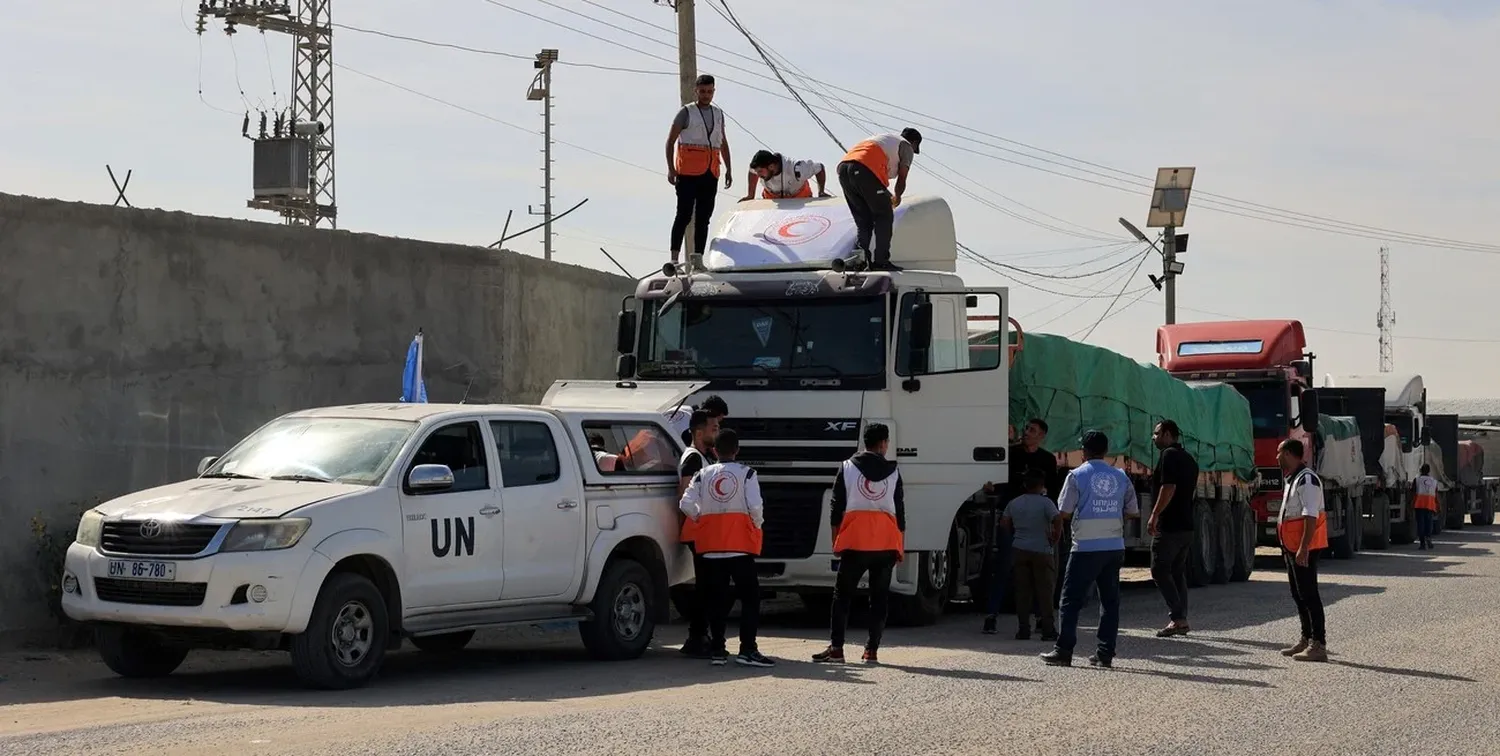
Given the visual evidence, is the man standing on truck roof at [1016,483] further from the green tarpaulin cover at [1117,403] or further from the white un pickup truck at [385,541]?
the white un pickup truck at [385,541]

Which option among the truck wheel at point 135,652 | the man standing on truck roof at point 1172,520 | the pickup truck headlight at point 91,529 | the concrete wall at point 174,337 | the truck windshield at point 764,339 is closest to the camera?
the pickup truck headlight at point 91,529

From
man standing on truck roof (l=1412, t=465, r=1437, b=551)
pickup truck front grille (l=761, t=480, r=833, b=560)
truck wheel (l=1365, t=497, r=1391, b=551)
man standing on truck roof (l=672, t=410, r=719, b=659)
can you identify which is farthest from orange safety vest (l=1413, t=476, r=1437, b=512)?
man standing on truck roof (l=672, t=410, r=719, b=659)

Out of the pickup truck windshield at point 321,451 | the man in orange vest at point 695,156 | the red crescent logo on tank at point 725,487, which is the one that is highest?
the man in orange vest at point 695,156

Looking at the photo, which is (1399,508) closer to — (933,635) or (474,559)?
(933,635)

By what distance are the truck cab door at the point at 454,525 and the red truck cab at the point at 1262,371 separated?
1846 centimetres

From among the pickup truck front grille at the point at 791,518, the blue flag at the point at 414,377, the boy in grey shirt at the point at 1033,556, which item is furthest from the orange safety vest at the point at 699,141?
the boy in grey shirt at the point at 1033,556

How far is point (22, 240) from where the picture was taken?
1312 cm

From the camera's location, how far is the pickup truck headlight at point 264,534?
35.5 ft

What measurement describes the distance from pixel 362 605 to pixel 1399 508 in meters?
32.3

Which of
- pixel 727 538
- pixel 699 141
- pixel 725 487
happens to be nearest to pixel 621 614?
pixel 727 538

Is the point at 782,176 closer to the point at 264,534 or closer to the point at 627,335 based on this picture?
the point at 627,335

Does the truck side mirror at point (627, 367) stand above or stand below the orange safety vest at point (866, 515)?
above

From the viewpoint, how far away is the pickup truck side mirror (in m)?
11.6

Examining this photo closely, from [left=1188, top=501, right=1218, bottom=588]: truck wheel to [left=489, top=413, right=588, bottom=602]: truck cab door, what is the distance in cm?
1289
